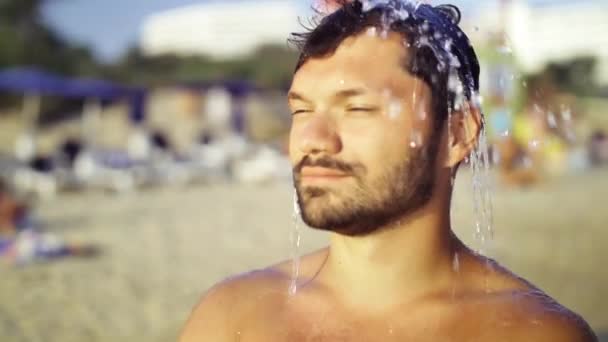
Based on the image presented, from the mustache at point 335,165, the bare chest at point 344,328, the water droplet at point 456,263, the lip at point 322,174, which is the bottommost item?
the bare chest at point 344,328

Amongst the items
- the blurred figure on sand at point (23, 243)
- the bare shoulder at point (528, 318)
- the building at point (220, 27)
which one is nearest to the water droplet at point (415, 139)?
the bare shoulder at point (528, 318)

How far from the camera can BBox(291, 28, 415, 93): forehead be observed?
1.38 meters

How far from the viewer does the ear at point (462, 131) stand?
1.49 metres

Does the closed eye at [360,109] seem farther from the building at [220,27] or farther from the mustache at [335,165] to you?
the building at [220,27]

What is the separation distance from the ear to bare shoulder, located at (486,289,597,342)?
1.07 feet

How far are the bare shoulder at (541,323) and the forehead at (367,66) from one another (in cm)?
51

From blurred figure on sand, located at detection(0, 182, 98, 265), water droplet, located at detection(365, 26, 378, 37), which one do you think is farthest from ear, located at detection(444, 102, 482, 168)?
blurred figure on sand, located at detection(0, 182, 98, 265)

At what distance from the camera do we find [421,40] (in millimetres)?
1423

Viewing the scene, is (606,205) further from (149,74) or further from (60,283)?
(149,74)

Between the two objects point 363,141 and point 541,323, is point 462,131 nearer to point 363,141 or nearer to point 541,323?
point 363,141

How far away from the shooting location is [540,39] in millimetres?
54312

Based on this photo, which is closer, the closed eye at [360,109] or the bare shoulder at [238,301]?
the closed eye at [360,109]

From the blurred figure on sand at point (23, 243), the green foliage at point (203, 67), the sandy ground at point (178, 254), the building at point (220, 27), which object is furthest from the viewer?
the building at point (220, 27)

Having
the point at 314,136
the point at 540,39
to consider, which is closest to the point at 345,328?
the point at 314,136
